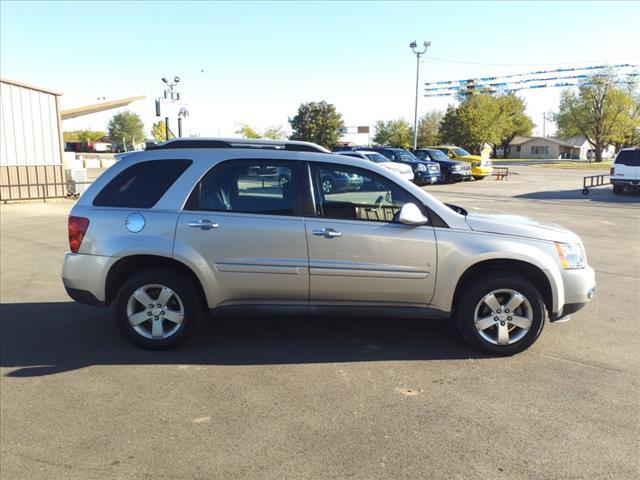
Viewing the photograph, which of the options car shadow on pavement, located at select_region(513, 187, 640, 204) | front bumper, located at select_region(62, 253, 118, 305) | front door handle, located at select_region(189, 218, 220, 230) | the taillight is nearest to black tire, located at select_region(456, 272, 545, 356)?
front door handle, located at select_region(189, 218, 220, 230)

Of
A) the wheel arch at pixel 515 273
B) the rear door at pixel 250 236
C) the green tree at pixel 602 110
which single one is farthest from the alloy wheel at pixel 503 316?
the green tree at pixel 602 110

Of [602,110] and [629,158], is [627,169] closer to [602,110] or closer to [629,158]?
[629,158]

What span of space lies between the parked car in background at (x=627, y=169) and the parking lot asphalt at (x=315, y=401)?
1706cm

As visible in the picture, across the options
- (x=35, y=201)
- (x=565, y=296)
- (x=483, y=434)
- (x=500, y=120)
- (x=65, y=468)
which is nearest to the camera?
(x=65, y=468)

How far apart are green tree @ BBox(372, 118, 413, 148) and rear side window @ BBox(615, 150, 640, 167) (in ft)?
198

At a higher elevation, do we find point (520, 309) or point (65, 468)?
point (520, 309)

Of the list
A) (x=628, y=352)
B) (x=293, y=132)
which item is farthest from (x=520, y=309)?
(x=293, y=132)

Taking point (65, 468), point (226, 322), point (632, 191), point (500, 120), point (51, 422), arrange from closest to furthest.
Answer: point (65, 468), point (51, 422), point (226, 322), point (632, 191), point (500, 120)

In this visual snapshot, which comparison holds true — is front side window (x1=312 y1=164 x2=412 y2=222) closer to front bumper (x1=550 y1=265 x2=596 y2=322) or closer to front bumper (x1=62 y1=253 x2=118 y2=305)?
front bumper (x1=550 y1=265 x2=596 y2=322)

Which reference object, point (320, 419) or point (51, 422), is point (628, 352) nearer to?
point (320, 419)

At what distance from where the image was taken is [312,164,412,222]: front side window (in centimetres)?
452

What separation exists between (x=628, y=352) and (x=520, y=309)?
1.10 metres

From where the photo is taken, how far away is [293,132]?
71.8 metres

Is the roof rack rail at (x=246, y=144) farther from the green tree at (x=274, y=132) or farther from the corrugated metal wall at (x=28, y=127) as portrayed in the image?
the green tree at (x=274, y=132)
